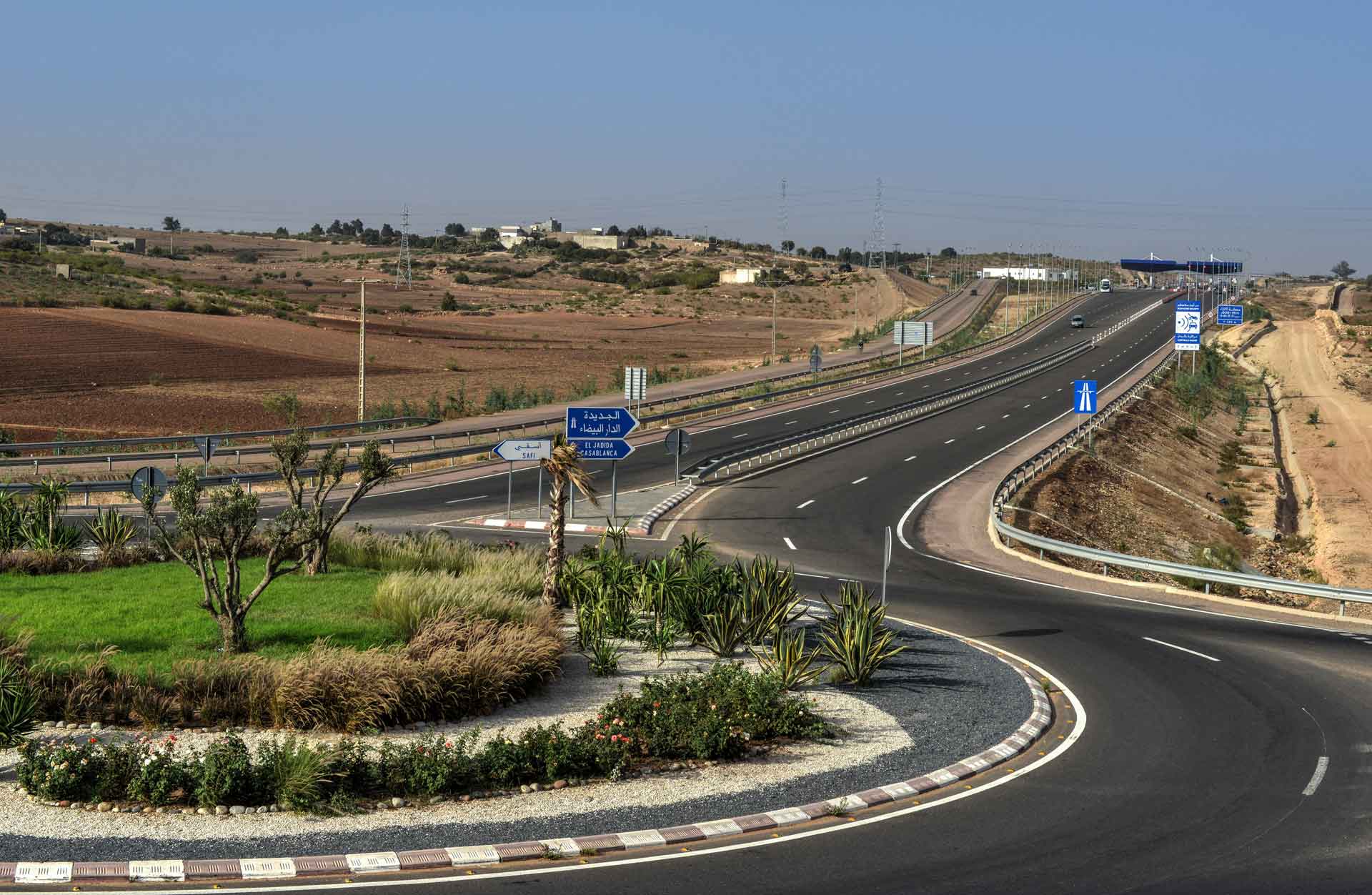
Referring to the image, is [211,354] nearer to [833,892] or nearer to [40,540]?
[40,540]

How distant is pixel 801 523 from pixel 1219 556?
40.2ft

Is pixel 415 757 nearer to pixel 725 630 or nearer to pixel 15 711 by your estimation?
pixel 15 711

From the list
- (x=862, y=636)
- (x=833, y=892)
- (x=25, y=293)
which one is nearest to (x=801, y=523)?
(x=862, y=636)

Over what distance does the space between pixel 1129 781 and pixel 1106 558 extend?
16.6m

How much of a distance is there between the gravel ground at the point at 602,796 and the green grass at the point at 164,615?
2814 millimetres

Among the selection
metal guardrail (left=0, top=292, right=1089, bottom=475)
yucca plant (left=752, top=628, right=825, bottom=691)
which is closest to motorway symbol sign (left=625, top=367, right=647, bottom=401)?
metal guardrail (left=0, top=292, right=1089, bottom=475)

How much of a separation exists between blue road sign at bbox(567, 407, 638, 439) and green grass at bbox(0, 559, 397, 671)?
391 inches

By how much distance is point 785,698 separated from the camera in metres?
16.1

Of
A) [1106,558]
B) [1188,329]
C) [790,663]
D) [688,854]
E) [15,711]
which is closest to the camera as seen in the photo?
[688,854]

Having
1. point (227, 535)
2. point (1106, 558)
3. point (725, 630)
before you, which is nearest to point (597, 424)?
point (1106, 558)

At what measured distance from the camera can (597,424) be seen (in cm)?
3186

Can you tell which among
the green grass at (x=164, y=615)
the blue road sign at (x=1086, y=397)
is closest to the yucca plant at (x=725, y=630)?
the green grass at (x=164, y=615)

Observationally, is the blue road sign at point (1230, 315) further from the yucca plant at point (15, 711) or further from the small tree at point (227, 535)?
the yucca plant at point (15, 711)

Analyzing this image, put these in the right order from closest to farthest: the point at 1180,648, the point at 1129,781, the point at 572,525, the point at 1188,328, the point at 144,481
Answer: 1. the point at 1129,781
2. the point at 1180,648
3. the point at 144,481
4. the point at 572,525
5. the point at 1188,328
